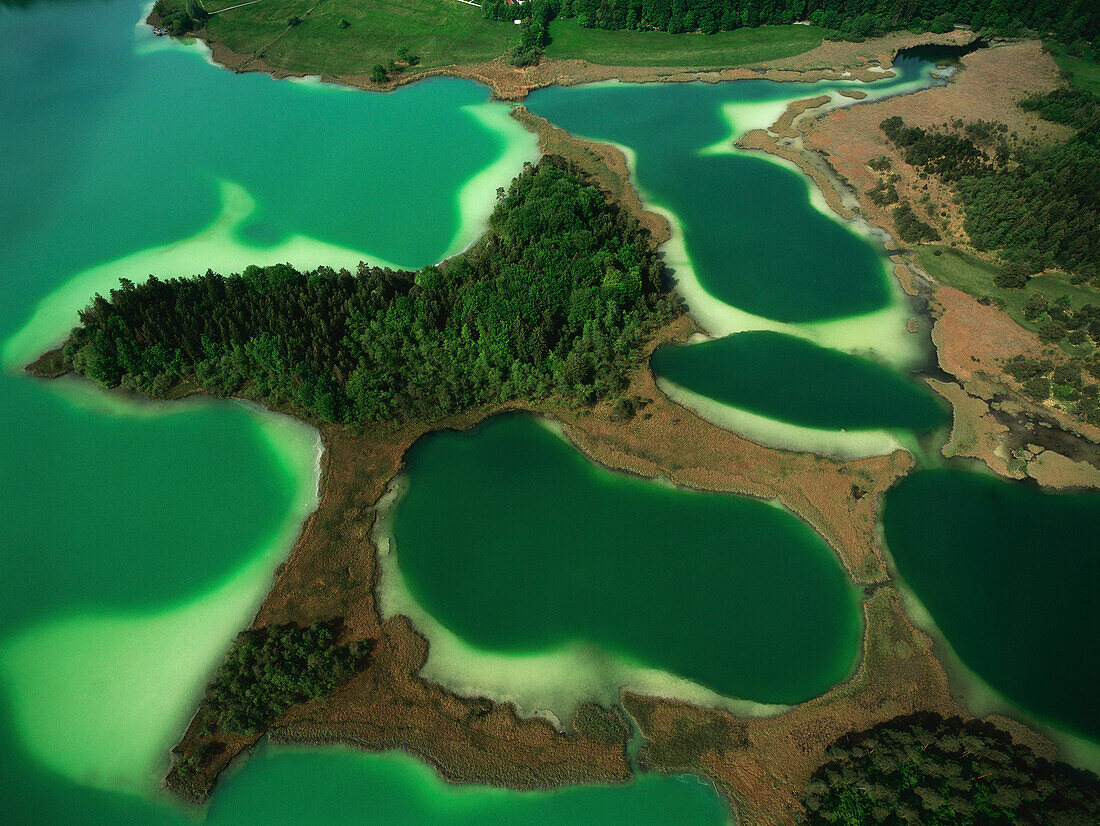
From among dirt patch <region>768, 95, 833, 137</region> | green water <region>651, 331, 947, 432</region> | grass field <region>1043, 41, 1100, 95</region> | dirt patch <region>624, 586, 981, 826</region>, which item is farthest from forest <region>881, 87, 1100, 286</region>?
dirt patch <region>624, 586, 981, 826</region>

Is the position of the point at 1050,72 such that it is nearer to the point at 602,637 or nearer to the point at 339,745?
the point at 602,637

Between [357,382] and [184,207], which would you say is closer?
[357,382]

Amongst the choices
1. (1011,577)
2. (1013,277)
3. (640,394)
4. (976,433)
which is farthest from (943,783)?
(1013,277)

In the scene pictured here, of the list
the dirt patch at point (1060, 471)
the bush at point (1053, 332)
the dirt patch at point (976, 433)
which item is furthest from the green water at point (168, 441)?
the bush at point (1053, 332)

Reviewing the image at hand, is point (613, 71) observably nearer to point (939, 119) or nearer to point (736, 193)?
point (736, 193)

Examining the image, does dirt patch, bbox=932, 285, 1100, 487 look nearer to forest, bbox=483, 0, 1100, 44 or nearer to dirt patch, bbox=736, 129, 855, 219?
dirt patch, bbox=736, 129, 855, 219

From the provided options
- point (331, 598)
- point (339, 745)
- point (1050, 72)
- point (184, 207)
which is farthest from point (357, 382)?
point (1050, 72)
